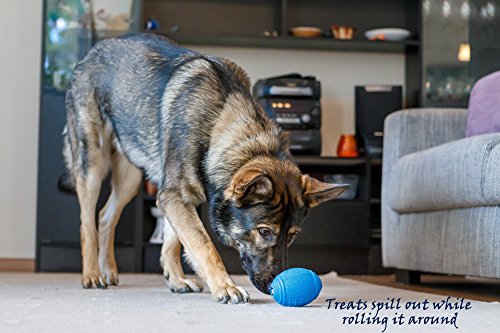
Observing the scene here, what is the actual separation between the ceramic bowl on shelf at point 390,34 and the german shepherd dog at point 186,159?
7.51 feet

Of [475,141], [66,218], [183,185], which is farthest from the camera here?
[66,218]

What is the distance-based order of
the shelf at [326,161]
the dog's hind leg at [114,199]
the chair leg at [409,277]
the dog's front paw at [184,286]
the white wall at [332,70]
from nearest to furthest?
the dog's front paw at [184,286], the dog's hind leg at [114,199], the chair leg at [409,277], the shelf at [326,161], the white wall at [332,70]

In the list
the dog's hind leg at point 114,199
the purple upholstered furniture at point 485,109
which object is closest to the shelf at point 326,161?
the purple upholstered furniture at point 485,109

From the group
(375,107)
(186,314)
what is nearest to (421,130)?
(375,107)

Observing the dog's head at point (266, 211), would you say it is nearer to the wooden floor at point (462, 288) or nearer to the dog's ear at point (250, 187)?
the dog's ear at point (250, 187)

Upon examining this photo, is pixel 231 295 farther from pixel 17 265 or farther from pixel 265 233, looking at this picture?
pixel 17 265

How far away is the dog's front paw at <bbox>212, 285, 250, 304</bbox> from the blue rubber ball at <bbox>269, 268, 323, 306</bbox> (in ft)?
0.26

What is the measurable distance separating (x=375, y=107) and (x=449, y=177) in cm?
208

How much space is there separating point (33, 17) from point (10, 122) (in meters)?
0.68

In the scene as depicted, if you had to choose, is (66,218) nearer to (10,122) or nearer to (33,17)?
(10,122)

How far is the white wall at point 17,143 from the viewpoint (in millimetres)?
4973

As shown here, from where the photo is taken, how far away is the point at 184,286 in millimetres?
2717

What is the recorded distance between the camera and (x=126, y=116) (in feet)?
9.72

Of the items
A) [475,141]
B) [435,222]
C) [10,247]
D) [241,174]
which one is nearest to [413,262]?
[435,222]
